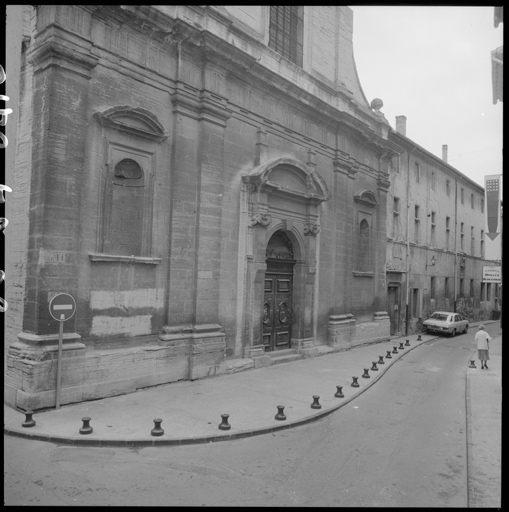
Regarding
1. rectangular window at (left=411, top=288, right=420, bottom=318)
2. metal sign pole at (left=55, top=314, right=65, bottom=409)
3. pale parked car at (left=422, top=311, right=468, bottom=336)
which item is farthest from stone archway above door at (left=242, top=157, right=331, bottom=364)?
rectangular window at (left=411, top=288, right=420, bottom=318)

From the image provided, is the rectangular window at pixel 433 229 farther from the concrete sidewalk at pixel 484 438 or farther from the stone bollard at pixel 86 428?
the stone bollard at pixel 86 428

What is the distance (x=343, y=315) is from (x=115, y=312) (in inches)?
391

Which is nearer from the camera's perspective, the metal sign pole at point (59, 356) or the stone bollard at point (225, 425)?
the stone bollard at point (225, 425)

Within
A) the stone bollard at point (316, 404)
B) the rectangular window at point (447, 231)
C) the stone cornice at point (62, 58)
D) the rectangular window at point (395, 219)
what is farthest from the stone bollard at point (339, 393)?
the rectangular window at point (447, 231)

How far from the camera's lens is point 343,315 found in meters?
17.6

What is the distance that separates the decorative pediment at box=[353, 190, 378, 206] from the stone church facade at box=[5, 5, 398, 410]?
1.36 m

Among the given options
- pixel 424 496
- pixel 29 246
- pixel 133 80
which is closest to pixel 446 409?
pixel 424 496

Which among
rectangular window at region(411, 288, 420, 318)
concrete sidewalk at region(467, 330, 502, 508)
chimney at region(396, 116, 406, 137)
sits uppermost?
chimney at region(396, 116, 406, 137)

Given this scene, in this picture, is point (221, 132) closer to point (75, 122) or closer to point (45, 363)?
point (75, 122)

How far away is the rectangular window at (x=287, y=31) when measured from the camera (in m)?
15.1

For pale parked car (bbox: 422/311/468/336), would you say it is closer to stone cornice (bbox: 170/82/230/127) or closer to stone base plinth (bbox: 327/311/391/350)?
stone base plinth (bbox: 327/311/391/350)

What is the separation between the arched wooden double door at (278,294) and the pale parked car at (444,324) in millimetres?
12034

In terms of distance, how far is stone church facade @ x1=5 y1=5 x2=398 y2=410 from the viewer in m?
9.16

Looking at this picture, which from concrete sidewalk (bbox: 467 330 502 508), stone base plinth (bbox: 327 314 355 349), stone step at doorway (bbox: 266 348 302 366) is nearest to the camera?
concrete sidewalk (bbox: 467 330 502 508)
